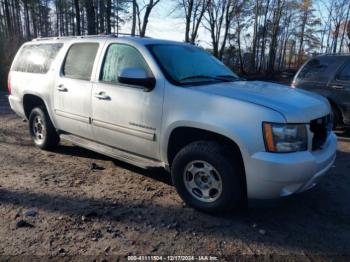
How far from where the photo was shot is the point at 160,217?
12.1 ft

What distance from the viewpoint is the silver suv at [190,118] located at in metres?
3.27

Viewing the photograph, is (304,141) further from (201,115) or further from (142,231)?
(142,231)

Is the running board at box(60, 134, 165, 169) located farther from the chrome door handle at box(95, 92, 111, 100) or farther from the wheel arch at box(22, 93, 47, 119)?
the wheel arch at box(22, 93, 47, 119)

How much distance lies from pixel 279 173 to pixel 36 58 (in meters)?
4.53

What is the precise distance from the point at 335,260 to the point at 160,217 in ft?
5.53

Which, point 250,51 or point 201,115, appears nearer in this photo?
point 201,115

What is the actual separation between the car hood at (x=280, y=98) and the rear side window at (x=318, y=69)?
369 centimetres

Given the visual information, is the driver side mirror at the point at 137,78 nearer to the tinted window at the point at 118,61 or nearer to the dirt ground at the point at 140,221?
the tinted window at the point at 118,61

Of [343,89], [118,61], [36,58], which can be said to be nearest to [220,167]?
[118,61]

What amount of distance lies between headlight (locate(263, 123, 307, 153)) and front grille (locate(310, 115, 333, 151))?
0.91 feet


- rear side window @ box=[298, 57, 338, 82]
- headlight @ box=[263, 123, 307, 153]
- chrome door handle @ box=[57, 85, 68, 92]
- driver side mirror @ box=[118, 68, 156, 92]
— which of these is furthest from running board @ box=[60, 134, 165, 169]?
rear side window @ box=[298, 57, 338, 82]

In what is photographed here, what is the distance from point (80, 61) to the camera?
5039mm

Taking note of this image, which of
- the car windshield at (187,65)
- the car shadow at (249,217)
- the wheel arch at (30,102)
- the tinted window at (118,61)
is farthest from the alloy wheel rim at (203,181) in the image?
the wheel arch at (30,102)

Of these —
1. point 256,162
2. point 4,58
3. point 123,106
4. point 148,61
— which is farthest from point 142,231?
point 4,58
